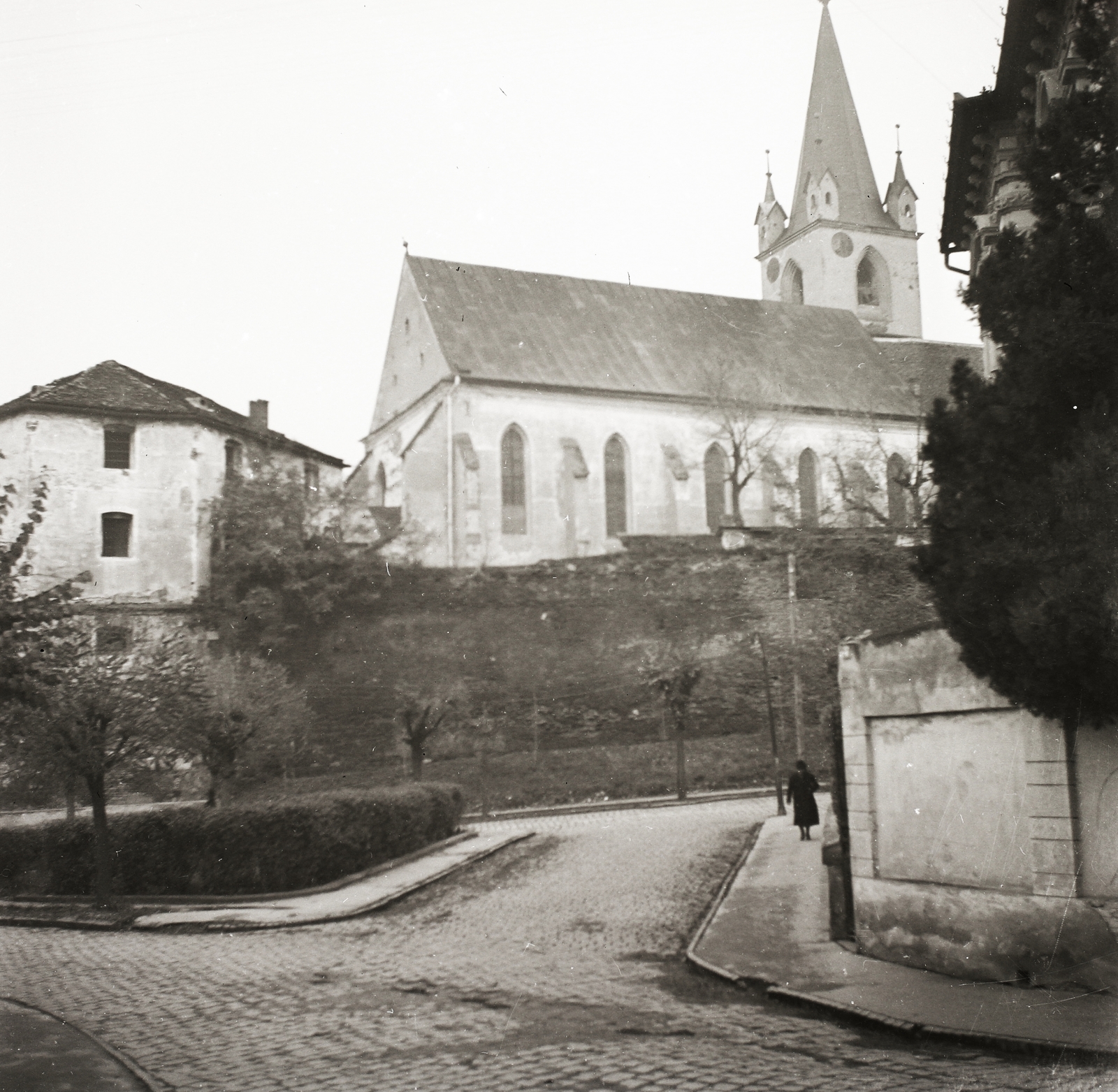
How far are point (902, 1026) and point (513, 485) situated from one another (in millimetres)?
36167

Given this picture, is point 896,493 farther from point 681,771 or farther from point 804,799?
point 804,799

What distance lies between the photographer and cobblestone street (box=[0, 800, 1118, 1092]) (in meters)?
7.79

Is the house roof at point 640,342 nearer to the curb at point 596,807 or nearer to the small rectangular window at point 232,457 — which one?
the small rectangular window at point 232,457

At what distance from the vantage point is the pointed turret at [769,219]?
64875mm

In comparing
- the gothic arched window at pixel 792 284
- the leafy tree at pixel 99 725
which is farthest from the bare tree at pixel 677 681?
the gothic arched window at pixel 792 284

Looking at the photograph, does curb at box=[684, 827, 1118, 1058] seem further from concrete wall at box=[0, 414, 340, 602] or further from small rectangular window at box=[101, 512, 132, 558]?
small rectangular window at box=[101, 512, 132, 558]

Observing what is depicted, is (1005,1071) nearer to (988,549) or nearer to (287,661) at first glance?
(988,549)

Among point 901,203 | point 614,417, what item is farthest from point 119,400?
point 901,203

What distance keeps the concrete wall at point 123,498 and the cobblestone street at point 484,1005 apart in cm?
1973

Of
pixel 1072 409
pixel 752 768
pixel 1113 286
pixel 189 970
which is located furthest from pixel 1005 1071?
pixel 752 768

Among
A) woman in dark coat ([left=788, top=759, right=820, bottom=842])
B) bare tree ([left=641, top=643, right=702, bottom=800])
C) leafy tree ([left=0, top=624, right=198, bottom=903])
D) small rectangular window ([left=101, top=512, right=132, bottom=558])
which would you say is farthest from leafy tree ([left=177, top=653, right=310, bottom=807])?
woman in dark coat ([left=788, top=759, right=820, bottom=842])

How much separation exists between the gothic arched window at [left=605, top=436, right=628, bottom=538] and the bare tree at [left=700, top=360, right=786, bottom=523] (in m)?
3.69

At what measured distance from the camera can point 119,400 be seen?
121 feet

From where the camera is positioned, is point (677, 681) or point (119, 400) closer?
point (677, 681)
